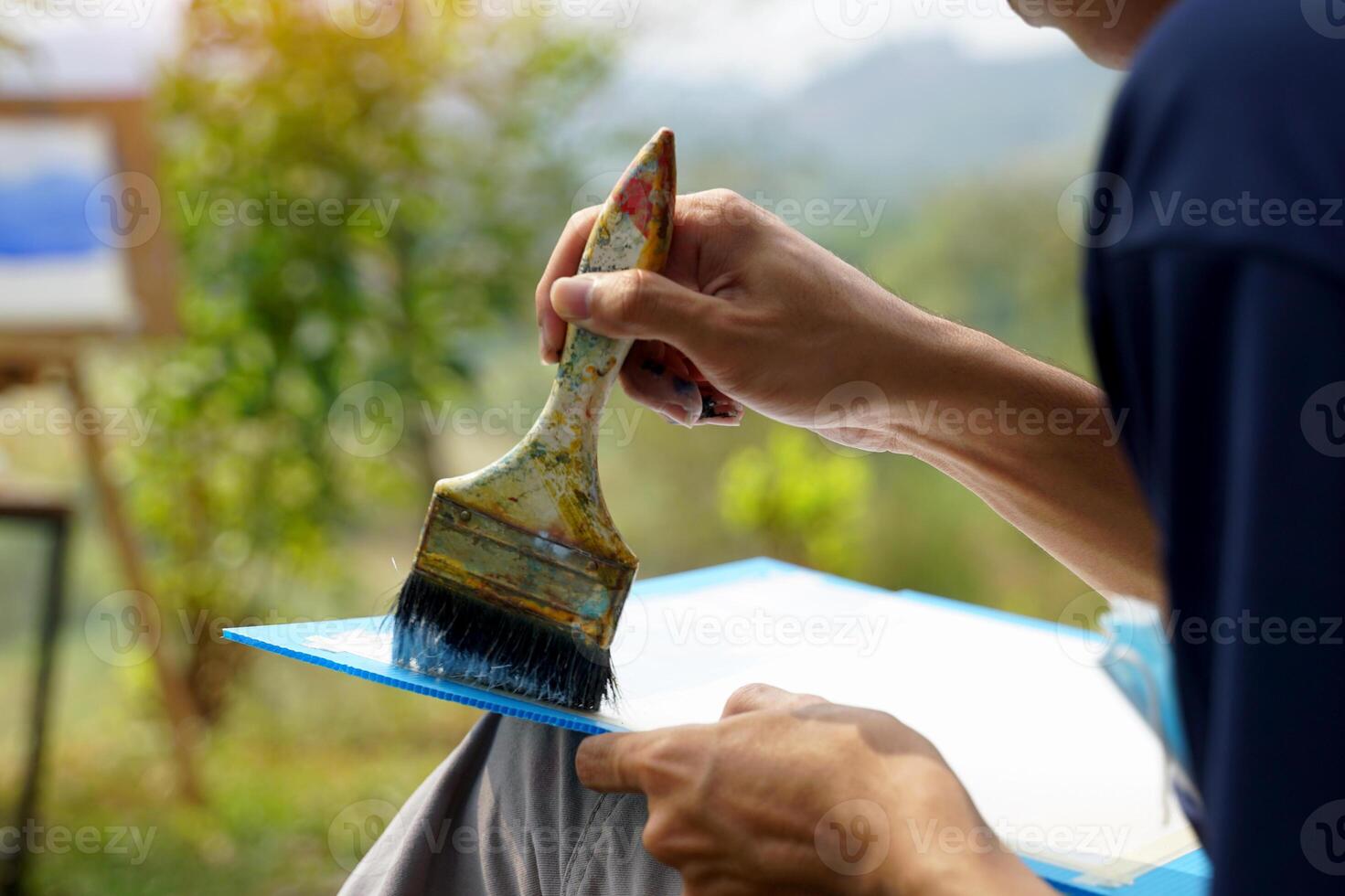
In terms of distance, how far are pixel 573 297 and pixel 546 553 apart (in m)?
0.16

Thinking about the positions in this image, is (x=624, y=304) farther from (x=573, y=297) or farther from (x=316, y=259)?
(x=316, y=259)

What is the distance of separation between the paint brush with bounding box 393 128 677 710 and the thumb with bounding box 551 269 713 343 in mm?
20

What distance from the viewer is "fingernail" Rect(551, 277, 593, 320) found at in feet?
2.50

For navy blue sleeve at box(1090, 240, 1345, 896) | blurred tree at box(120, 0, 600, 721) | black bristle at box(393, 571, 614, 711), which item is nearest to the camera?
navy blue sleeve at box(1090, 240, 1345, 896)

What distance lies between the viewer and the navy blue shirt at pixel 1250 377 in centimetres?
38

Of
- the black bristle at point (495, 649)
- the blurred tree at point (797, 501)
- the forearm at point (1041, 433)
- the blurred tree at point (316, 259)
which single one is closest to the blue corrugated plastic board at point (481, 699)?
the black bristle at point (495, 649)

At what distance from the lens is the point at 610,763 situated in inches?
26.9

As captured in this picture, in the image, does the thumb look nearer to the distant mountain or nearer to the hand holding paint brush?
the hand holding paint brush

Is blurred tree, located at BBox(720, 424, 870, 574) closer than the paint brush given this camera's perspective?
No

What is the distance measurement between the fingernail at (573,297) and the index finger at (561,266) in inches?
3.0

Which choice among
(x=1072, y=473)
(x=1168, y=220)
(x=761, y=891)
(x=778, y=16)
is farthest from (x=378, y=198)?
(x=1168, y=220)

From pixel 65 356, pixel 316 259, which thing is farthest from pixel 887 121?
pixel 65 356

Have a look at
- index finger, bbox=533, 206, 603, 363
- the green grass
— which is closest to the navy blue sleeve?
index finger, bbox=533, 206, 603, 363

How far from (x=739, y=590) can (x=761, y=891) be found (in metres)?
0.50
